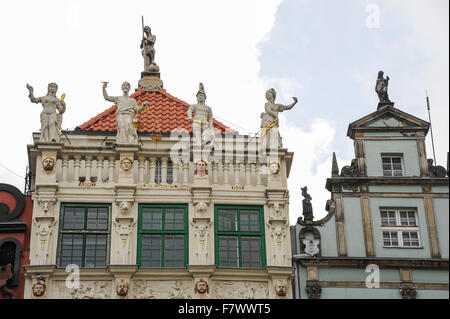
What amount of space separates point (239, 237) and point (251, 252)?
542 millimetres

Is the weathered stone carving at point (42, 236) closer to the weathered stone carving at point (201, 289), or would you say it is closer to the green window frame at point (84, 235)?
the green window frame at point (84, 235)

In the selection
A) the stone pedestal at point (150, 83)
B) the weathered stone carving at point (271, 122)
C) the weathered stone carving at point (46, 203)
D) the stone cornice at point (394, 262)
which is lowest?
the stone cornice at point (394, 262)

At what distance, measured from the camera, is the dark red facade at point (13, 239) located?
24969 mm

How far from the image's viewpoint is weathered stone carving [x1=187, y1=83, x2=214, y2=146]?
89.9 feet

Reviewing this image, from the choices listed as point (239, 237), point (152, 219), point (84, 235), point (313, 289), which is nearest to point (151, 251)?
point (152, 219)

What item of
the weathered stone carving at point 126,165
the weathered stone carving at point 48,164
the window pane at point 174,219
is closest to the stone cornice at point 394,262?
the window pane at point 174,219

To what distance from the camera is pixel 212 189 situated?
26.5m

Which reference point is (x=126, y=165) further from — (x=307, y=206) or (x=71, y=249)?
(x=307, y=206)

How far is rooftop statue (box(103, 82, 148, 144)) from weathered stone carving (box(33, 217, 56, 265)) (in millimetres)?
3161

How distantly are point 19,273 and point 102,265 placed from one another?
2224 mm

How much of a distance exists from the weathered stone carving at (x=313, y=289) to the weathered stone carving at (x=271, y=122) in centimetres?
417
